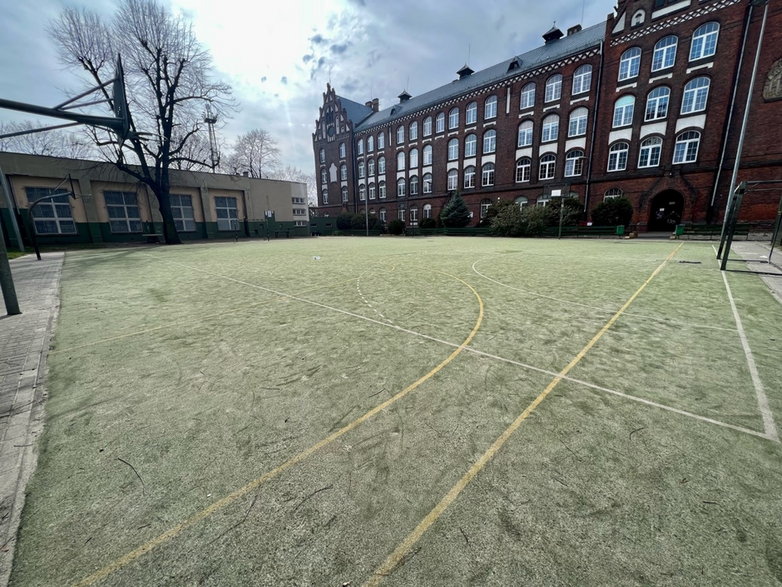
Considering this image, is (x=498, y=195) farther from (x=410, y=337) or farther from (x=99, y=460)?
(x=99, y=460)

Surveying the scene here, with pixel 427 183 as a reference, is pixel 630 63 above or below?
above

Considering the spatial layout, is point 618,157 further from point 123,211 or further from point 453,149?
point 123,211

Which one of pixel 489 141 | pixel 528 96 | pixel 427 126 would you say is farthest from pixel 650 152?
pixel 427 126

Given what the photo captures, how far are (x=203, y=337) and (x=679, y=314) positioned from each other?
346 inches

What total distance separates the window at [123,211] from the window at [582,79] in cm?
4623

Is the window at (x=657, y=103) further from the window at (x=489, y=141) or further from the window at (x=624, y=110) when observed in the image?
the window at (x=489, y=141)

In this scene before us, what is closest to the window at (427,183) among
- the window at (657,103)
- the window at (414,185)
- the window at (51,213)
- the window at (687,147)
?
the window at (414,185)

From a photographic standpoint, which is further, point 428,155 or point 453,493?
point 428,155

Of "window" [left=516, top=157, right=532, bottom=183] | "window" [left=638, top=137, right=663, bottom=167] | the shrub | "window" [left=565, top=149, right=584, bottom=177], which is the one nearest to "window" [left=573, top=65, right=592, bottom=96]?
"window" [left=565, top=149, right=584, bottom=177]

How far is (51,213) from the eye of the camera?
92.5 ft

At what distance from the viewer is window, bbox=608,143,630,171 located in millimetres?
Answer: 31844

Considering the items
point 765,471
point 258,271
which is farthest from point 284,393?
point 258,271

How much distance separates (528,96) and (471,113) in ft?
24.0

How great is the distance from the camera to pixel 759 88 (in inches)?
1014
